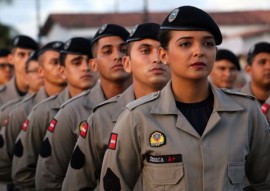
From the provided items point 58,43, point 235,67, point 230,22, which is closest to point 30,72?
point 58,43

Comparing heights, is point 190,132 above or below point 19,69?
above

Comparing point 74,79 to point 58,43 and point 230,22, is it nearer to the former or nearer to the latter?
point 58,43

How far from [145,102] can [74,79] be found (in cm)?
328

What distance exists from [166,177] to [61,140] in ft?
7.86

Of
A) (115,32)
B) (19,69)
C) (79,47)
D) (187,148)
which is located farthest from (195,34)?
(19,69)

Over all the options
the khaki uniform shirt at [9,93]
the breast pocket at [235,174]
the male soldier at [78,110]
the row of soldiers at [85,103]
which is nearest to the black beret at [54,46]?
the row of soldiers at [85,103]

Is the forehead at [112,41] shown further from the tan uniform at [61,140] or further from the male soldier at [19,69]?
the male soldier at [19,69]

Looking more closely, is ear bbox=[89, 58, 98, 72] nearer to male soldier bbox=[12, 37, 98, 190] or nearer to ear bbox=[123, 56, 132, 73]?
male soldier bbox=[12, 37, 98, 190]

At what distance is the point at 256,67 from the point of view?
8.68m

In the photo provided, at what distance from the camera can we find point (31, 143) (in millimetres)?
7473

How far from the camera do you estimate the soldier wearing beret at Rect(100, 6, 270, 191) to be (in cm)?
427

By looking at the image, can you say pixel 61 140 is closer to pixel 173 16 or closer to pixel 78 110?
pixel 78 110

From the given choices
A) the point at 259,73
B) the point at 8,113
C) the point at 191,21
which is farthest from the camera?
the point at 8,113

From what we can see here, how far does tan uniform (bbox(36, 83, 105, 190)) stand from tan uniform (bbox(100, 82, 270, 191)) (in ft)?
6.38
